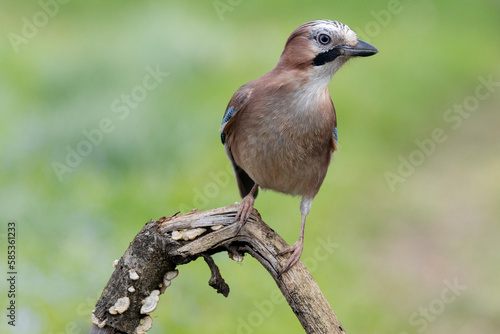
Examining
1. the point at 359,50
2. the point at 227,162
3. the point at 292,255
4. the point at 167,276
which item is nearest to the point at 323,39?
the point at 359,50

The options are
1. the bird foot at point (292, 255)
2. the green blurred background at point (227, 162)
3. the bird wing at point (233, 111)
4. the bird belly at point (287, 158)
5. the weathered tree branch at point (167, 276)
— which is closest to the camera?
the weathered tree branch at point (167, 276)

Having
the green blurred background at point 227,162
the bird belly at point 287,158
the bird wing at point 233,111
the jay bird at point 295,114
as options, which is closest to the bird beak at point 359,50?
the jay bird at point 295,114

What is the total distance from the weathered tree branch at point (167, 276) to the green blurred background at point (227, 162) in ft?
5.82

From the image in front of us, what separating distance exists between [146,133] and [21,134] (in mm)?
1093

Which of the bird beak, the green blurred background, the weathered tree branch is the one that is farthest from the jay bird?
the green blurred background

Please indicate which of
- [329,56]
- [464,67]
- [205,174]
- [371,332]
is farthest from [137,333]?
[464,67]

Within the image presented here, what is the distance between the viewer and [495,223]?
7.29 metres

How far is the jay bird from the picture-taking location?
3.71m

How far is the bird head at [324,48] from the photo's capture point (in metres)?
3.68

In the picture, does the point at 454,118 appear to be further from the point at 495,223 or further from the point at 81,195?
the point at 81,195

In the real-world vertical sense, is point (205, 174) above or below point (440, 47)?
below

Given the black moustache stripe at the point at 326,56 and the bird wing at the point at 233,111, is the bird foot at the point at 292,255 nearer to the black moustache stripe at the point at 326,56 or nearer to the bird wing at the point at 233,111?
the bird wing at the point at 233,111

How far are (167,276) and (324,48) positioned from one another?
130 centimetres

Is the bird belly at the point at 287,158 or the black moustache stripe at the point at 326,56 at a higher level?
the black moustache stripe at the point at 326,56
